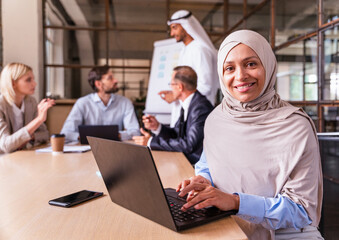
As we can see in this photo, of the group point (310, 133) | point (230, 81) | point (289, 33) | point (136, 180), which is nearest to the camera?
point (136, 180)

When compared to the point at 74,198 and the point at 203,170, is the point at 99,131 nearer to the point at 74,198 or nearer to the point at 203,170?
the point at 203,170


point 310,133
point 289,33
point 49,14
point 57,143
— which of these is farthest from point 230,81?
point 49,14

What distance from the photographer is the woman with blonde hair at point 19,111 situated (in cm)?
234

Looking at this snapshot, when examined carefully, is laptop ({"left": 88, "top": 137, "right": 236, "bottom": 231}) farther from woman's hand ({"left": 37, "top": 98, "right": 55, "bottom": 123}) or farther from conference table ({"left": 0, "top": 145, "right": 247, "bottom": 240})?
woman's hand ({"left": 37, "top": 98, "right": 55, "bottom": 123})

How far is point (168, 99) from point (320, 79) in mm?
1348

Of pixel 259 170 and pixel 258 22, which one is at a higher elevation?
pixel 258 22

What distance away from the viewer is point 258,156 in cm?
116

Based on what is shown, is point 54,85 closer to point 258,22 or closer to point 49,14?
point 49,14

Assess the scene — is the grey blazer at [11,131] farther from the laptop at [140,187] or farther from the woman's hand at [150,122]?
the laptop at [140,187]

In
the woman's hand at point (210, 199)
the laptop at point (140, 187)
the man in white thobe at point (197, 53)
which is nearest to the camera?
the laptop at point (140, 187)

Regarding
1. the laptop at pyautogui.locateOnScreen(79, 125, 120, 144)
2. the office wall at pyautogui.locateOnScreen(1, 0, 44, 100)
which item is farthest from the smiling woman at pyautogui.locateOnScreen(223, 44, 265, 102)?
the office wall at pyautogui.locateOnScreen(1, 0, 44, 100)

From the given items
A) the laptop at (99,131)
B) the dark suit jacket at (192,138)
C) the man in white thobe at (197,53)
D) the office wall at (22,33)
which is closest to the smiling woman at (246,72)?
the dark suit jacket at (192,138)

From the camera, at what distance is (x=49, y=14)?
5.19m

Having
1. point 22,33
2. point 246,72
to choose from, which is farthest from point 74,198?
point 22,33
